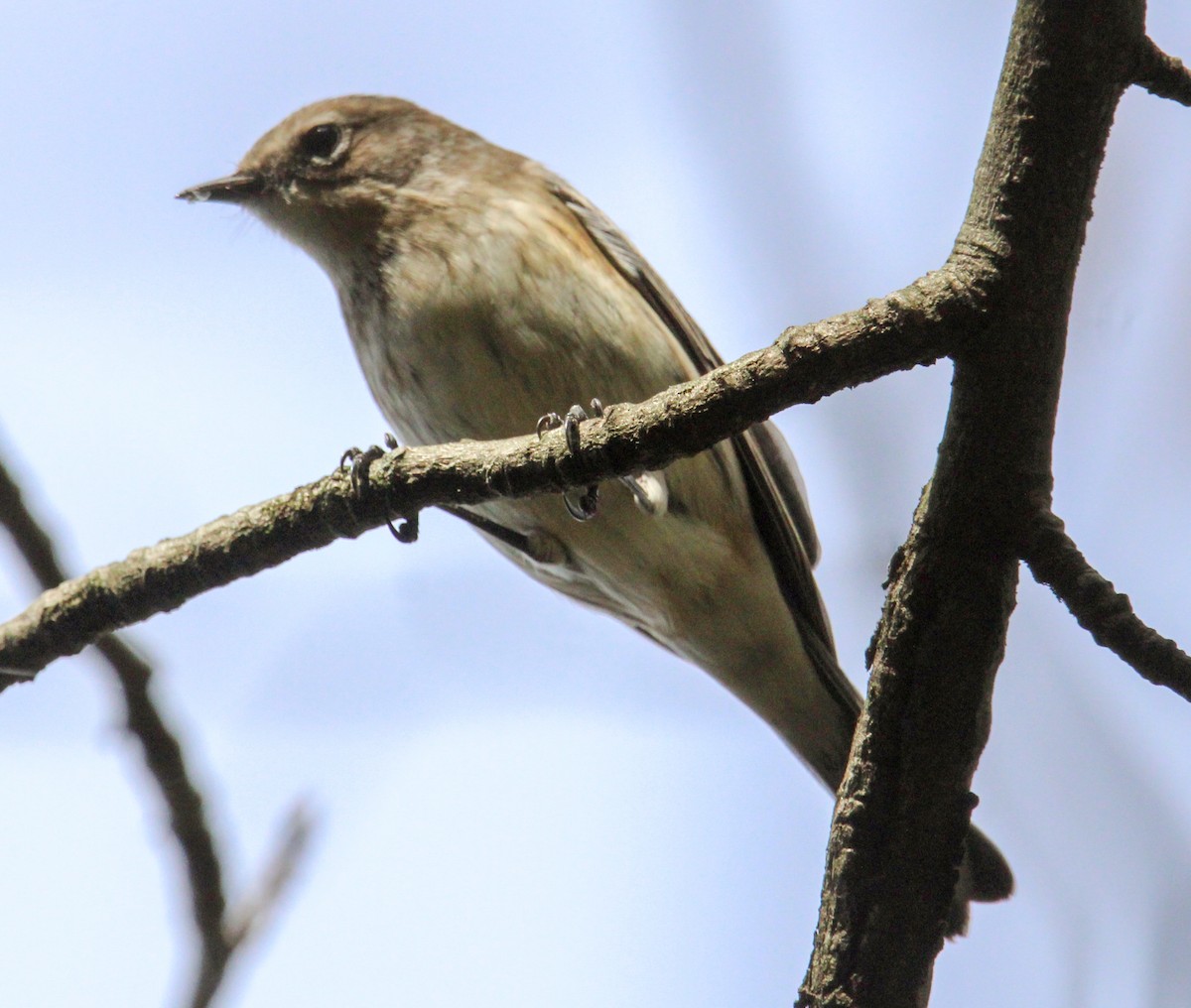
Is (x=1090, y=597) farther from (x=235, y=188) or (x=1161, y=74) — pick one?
(x=235, y=188)

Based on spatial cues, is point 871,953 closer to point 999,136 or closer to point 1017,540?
point 1017,540

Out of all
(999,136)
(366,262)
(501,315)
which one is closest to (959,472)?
(999,136)

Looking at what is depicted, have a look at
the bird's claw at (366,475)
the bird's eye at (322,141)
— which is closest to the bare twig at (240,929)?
the bird's claw at (366,475)

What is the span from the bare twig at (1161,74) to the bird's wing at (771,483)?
229 centimetres

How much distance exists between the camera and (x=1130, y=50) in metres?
2.43

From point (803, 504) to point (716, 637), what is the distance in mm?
747

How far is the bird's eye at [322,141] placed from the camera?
210 inches

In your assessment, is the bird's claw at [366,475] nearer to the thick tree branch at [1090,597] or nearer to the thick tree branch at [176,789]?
the thick tree branch at [176,789]

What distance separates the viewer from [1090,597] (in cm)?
256

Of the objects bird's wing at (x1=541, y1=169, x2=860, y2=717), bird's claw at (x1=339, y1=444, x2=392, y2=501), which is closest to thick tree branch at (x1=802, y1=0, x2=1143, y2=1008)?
bird's claw at (x1=339, y1=444, x2=392, y2=501)

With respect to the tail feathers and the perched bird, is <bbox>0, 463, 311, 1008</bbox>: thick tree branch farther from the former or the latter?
the tail feathers

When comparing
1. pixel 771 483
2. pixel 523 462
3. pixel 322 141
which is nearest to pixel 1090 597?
pixel 523 462

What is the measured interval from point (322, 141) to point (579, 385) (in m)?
2.00

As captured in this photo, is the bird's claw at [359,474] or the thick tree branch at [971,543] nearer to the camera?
the thick tree branch at [971,543]
